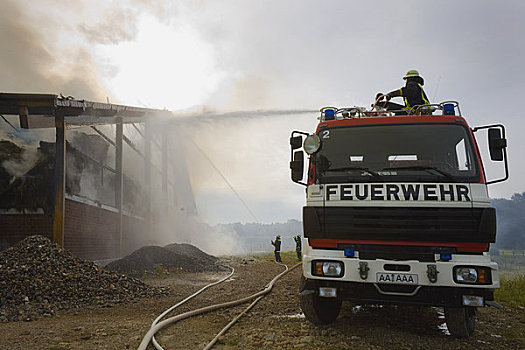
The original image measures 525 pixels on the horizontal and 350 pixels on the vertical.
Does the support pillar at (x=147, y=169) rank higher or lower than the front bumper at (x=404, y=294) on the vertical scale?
higher

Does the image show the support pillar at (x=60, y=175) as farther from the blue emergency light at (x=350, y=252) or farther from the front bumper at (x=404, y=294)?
the blue emergency light at (x=350, y=252)

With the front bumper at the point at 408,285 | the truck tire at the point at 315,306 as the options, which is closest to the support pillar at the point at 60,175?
the truck tire at the point at 315,306

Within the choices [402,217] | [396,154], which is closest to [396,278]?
[402,217]

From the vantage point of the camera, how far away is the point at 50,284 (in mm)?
7965

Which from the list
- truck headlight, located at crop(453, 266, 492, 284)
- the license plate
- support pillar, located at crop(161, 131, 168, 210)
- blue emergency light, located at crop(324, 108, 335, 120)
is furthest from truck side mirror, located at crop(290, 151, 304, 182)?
support pillar, located at crop(161, 131, 168, 210)

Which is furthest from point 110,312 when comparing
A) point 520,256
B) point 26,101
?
point 520,256

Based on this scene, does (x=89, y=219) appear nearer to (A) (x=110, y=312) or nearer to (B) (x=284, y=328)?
(A) (x=110, y=312)

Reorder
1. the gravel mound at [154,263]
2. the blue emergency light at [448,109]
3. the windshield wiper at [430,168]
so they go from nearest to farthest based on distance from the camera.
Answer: the windshield wiper at [430,168]
the blue emergency light at [448,109]
the gravel mound at [154,263]

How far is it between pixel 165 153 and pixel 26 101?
46.4 ft

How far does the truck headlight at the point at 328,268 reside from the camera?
15.2 feet

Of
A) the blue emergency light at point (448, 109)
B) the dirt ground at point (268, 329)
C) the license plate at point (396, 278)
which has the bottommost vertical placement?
the dirt ground at point (268, 329)

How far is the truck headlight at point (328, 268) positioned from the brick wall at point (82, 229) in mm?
10388

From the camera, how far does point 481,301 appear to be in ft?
14.0

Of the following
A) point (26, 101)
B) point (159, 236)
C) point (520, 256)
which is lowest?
point (520, 256)
